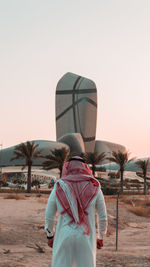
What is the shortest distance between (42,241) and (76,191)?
7.34 meters

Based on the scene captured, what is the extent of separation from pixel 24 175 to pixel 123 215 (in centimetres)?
5704

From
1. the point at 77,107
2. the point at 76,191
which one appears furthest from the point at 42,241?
the point at 77,107

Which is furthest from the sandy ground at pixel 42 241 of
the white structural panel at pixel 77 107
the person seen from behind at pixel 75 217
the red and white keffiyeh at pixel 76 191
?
the white structural panel at pixel 77 107

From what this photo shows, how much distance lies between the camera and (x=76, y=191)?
3805mm

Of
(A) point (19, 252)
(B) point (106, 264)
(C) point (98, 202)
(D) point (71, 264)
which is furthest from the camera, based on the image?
(A) point (19, 252)

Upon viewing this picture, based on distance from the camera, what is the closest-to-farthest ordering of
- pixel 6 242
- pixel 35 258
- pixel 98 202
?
1. pixel 98 202
2. pixel 35 258
3. pixel 6 242

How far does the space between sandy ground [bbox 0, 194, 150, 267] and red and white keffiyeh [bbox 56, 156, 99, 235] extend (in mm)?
3403

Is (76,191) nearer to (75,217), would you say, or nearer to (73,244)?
(75,217)

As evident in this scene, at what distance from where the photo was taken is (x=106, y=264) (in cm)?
699

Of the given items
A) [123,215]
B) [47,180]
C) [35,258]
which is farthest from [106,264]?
[47,180]

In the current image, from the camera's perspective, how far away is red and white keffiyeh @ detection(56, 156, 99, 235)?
3.74 m

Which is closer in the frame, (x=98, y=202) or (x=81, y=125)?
(x=98, y=202)

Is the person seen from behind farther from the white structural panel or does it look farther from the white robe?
the white structural panel

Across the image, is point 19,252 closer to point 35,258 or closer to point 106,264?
point 35,258
